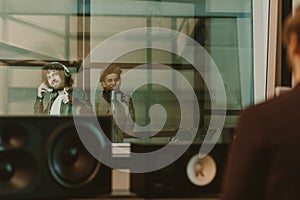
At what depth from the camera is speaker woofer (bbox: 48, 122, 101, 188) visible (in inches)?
63.1

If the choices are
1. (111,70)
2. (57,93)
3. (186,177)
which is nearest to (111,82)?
(111,70)

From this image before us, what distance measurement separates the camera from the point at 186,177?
5.51 feet

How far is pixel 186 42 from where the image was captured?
2.75 metres

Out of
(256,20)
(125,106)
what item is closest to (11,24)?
(125,106)

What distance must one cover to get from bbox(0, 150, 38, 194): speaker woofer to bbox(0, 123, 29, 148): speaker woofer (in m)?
0.02

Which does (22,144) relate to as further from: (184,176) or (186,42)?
(186,42)

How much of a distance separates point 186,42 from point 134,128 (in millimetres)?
500

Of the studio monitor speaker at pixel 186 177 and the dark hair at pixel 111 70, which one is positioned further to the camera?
the dark hair at pixel 111 70

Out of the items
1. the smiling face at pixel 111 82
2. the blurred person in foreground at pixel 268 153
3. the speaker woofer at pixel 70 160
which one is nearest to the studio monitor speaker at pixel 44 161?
the speaker woofer at pixel 70 160

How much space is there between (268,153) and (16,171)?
2.45ft

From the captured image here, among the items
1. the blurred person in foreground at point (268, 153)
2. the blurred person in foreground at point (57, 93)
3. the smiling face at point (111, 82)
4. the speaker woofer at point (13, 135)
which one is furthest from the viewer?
the smiling face at point (111, 82)

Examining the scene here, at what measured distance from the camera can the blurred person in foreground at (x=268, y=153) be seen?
3.63 ft

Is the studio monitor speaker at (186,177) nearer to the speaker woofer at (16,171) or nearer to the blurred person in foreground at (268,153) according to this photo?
the speaker woofer at (16,171)

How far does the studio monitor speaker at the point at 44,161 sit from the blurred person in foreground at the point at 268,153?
56 centimetres
